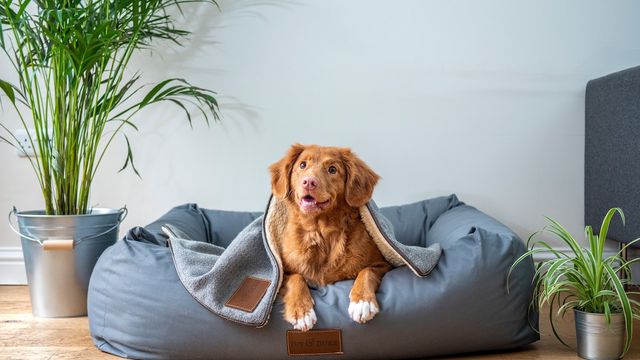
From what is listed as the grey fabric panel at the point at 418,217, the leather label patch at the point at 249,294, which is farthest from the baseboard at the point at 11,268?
the grey fabric panel at the point at 418,217

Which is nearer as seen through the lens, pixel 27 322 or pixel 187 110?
pixel 27 322

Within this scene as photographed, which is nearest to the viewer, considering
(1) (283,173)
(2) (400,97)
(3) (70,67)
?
(1) (283,173)

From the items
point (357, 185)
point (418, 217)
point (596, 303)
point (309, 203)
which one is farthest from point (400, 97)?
point (596, 303)

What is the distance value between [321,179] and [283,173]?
176 mm

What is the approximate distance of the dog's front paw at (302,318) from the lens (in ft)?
5.68

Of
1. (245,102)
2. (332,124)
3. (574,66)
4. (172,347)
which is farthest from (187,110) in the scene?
(574,66)

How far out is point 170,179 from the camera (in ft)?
9.91

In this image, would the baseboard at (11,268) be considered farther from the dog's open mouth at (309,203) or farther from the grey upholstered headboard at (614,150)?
the grey upholstered headboard at (614,150)

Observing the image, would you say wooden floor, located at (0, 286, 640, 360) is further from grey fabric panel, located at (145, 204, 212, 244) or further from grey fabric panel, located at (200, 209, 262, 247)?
grey fabric panel, located at (200, 209, 262, 247)

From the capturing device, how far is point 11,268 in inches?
118

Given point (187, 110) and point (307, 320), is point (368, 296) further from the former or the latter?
point (187, 110)

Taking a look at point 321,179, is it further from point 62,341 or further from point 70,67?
point 70,67

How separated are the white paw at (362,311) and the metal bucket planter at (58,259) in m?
1.21

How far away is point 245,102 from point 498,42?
1280 mm
